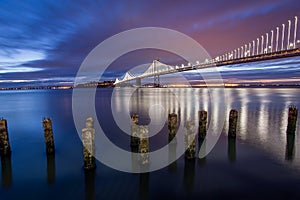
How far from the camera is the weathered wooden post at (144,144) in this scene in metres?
5.49

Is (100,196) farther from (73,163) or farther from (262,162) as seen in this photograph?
(262,162)

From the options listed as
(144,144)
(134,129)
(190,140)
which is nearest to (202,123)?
(190,140)

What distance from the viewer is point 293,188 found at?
4.96 metres

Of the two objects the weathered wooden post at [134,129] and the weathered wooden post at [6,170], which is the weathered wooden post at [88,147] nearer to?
the weathered wooden post at [134,129]

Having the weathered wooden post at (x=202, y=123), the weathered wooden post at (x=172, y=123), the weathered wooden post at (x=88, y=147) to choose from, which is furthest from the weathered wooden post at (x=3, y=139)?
the weathered wooden post at (x=202, y=123)

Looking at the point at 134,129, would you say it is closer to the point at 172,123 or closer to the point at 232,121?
the point at 172,123

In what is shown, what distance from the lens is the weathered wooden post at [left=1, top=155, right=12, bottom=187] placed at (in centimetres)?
551

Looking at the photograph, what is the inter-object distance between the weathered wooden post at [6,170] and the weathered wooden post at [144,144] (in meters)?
3.59

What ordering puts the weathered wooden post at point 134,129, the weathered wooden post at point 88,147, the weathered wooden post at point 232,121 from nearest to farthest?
the weathered wooden post at point 88,147, the weathered wooden post at point 134,129, the weathered wooden post at point 232,121

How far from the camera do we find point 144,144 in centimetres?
559

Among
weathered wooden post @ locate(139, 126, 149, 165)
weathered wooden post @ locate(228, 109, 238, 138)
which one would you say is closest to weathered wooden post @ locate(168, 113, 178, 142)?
weathered wooden post @ locate(139, 126, 149, 165)

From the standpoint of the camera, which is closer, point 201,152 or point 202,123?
point 201,152

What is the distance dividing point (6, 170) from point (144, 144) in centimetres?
428

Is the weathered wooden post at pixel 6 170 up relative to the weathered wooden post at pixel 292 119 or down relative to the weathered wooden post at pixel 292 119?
down
